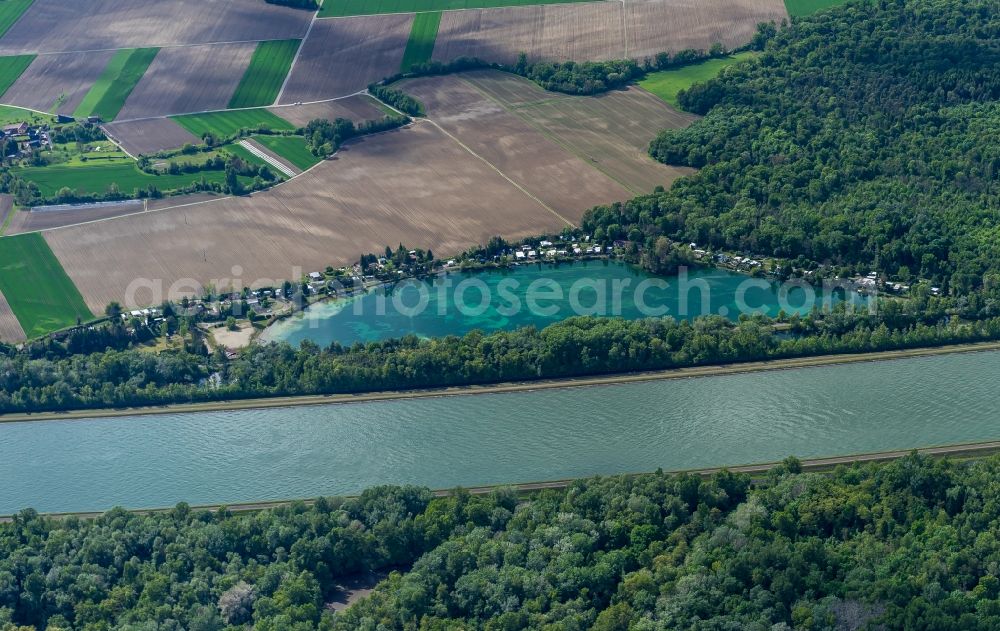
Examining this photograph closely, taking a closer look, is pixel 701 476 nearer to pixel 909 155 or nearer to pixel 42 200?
pixel 909 155

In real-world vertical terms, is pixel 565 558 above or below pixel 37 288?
below

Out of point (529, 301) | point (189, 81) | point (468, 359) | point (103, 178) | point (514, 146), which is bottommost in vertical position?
point (468, 359)

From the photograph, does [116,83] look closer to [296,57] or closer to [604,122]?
[296,57]

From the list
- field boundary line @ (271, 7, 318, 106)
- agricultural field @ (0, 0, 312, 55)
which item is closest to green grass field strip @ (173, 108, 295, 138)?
field boundary line @ (271, 7, 318, 106)

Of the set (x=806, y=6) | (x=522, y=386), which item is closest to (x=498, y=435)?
(x=522, y=386)

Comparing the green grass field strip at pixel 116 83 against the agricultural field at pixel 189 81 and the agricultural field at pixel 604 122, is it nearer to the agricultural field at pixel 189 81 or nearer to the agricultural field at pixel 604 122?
the agricultural field at pixel 189 81

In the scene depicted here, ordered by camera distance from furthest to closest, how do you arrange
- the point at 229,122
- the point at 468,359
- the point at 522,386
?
1. the point at 229,122
2. the point at 468,359
3. the point at 522,386

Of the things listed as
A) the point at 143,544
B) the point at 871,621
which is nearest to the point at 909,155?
the point at 871,621
